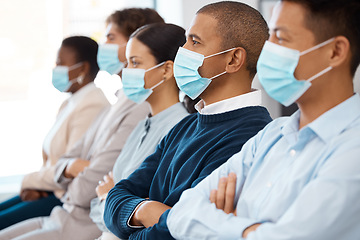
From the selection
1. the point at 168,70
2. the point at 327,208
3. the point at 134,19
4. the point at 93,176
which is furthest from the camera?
the point at 134,19

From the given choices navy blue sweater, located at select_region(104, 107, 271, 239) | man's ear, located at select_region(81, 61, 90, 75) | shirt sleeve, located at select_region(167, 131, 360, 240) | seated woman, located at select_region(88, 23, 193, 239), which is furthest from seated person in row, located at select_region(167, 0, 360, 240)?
man's ear, located at select_region(81, 61, 90, 75)

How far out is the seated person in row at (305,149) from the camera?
966mm

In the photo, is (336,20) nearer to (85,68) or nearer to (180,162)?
(180,162)

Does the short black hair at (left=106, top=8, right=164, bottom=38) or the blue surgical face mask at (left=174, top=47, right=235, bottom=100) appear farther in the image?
the short black hair at (left=106, top=8, right=164, bottom=38)

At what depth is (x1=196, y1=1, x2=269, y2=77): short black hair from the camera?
1.63m

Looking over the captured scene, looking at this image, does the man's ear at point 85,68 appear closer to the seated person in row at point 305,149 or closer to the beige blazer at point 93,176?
the beige blazer at point 93,176

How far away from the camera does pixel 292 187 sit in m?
1.08

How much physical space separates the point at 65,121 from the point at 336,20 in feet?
7.71

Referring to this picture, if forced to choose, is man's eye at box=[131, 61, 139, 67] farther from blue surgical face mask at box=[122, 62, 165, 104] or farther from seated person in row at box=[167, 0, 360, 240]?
seated person in row at box=[167, 0, 360, 240]

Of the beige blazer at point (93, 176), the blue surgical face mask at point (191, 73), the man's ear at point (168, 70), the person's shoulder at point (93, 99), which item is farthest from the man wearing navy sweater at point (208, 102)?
the person's shoulder at point (93, 99)

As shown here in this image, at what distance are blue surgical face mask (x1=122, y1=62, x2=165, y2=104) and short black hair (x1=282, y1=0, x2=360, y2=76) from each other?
1.08m

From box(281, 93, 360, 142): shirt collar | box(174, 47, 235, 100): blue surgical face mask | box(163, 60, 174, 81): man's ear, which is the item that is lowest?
box(163, 60, 174, 81): man's ear

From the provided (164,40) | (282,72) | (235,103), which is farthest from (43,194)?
(282,72)

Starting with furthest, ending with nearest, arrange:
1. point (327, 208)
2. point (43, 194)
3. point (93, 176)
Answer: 1. point (43, 194)
2. point (93, 176)
3. point (327, 208)
